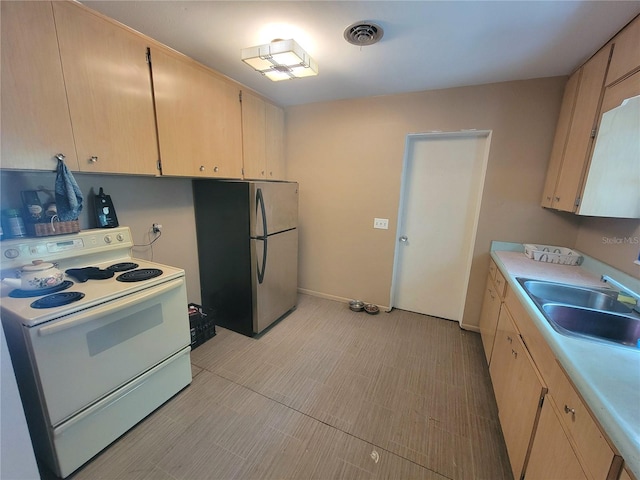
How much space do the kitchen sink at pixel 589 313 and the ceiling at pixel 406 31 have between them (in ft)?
5.19

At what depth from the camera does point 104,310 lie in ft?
4.44

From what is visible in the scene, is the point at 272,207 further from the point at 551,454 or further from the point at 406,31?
the point at 551,454

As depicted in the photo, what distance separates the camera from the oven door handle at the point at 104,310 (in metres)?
1.18

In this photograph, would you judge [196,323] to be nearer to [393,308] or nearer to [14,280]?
[14,280]

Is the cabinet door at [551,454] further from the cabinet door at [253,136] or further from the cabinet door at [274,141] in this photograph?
the cabinet door at [274,141]

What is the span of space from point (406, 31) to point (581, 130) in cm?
146

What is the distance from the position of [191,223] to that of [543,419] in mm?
2961

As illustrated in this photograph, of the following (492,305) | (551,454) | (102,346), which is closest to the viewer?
(551,454)

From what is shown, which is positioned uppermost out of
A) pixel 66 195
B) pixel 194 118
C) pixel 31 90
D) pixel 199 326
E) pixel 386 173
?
pixel 194 118

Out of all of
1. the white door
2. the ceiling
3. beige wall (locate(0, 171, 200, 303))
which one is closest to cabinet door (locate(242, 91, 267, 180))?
the ceiling

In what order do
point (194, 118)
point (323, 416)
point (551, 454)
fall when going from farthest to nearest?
point (194, 118), point (323, 416), point (551, 454)

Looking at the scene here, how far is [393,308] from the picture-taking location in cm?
330

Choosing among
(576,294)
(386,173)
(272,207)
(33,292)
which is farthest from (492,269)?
(33,292)

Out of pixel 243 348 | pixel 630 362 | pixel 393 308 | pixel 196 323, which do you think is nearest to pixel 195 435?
pixel 243 348
